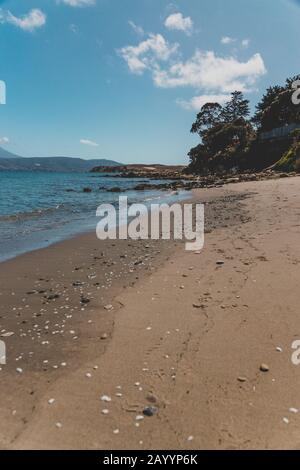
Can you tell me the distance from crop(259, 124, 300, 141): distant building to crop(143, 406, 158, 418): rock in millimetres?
63932

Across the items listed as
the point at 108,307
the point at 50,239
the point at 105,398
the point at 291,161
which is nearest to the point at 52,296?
the point at 108,307

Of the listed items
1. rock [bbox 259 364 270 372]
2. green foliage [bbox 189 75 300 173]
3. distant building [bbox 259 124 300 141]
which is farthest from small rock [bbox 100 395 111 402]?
distant building [bbox 259 124 300 141]

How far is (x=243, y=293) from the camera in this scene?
7.76m

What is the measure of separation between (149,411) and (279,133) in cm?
6671

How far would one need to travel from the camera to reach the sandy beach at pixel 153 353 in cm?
406

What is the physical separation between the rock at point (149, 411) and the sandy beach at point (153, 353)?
23 mm

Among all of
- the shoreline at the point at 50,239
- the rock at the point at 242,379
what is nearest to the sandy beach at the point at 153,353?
the rock at the point at 242,379

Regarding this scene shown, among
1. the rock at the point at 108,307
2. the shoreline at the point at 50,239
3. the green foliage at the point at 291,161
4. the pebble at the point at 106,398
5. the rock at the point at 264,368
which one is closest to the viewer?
the pebble at the point at 106,398

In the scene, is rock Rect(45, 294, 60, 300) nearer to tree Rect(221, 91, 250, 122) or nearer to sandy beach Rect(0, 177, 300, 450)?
sandy beach Rect(0, 177, 300, 450)

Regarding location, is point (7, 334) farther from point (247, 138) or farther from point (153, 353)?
point (247, 138)

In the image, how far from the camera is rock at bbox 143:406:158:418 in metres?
4.29

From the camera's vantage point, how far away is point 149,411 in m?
4.32

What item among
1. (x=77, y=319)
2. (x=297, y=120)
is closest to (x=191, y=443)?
(x=77, y=319)

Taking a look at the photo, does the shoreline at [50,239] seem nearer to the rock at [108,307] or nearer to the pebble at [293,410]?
the rock at [108,307]
